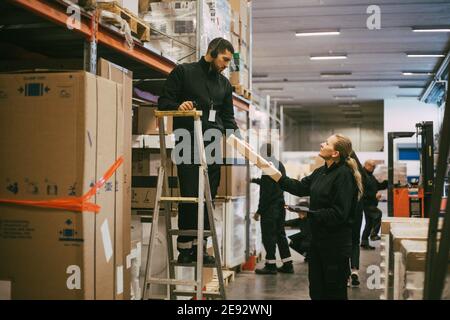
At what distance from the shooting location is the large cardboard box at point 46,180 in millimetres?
3184

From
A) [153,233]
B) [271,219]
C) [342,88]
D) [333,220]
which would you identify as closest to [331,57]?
[342,88]

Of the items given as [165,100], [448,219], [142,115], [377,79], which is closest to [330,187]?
[165,100]

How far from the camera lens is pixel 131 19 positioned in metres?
4.46

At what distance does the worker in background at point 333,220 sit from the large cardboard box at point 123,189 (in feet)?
4.96

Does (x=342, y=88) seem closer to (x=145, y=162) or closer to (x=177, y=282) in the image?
(x=145, y=162)

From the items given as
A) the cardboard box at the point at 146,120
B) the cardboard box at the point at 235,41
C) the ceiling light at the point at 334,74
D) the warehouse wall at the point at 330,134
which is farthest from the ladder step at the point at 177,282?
the warehouse wall at the point at 330,134

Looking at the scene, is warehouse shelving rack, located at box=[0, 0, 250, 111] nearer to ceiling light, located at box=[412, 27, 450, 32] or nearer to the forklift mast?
the forklift mast

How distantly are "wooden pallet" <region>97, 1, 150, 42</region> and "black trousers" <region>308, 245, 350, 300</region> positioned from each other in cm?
246

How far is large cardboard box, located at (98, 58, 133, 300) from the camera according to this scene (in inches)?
146

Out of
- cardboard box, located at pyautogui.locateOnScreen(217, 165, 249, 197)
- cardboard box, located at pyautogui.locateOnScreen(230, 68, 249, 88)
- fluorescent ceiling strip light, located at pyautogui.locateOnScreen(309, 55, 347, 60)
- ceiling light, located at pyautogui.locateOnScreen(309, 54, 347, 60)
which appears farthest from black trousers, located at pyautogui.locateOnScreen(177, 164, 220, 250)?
fluorescent ceiling strip light, located at pyautogui.locateOnScreen(309, 55, 347, 60)

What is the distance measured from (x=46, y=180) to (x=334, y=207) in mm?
2289

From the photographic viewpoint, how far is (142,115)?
242 inches

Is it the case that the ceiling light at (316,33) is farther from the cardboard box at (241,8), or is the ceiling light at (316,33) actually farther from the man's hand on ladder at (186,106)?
the man's hand on ladder at (186,106)

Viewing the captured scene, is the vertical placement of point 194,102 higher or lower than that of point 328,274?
higher
